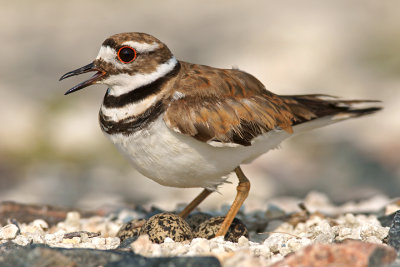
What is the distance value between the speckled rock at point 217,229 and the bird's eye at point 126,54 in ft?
5.33

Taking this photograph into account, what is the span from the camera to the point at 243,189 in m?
5.80

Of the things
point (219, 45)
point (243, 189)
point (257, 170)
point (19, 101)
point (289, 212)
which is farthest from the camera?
point (219, 45)

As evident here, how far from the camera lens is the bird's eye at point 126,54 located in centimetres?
532

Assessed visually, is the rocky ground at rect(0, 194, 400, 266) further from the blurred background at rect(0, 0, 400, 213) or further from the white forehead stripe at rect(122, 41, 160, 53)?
the blurred background at rect(0, 0, 400, 213)

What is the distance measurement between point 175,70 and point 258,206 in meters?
2.74

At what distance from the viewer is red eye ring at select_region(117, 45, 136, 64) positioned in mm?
5320

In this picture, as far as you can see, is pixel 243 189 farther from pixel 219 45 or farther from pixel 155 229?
pixel 219 45

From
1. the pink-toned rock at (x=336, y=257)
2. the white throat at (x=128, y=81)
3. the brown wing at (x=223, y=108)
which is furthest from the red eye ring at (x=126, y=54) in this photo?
the pink-toned rock at (x=336, y=257)

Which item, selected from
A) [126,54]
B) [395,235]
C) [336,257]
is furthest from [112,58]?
[395,235]

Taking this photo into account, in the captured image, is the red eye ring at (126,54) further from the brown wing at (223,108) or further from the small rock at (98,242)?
the small rock at (98,242)

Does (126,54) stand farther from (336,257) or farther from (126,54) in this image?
(336,257)

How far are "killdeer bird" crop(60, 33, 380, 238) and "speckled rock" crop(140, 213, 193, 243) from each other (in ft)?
1.10

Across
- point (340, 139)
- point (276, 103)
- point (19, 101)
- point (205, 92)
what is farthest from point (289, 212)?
point (19, 101)

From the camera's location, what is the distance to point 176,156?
510 centimetres
